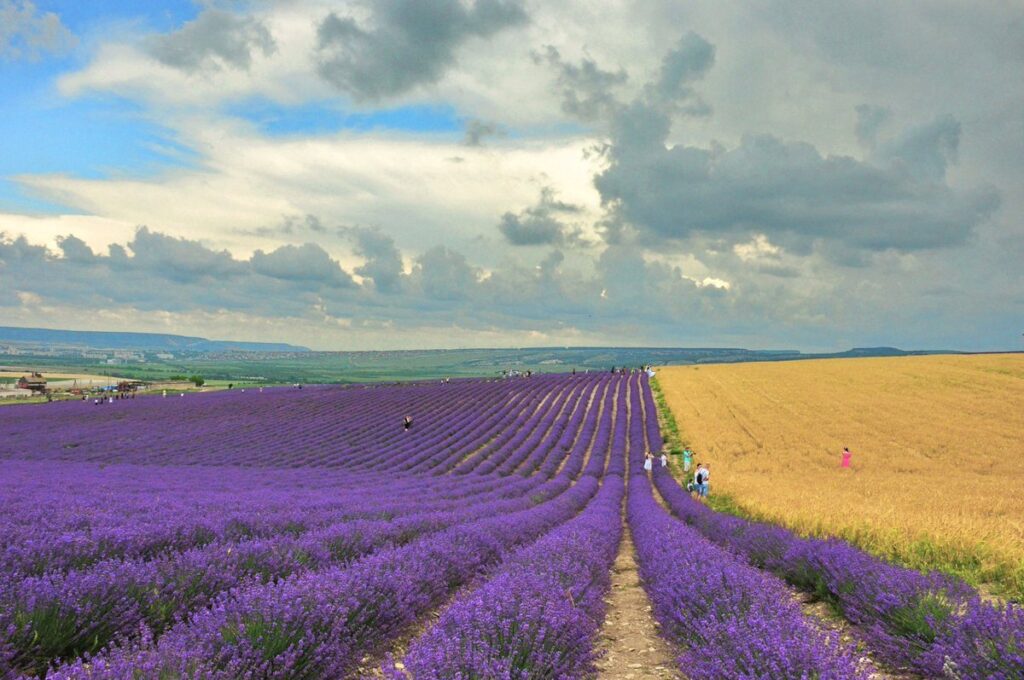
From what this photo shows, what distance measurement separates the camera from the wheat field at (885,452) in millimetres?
8133

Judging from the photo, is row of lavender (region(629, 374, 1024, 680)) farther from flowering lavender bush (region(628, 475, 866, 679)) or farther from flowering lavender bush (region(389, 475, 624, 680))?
flowering lavender bush (region(389, 475, 624, 680))

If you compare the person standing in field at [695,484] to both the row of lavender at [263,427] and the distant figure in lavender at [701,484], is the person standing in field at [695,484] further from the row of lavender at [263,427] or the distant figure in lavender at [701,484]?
the row of lavender at [263,427]

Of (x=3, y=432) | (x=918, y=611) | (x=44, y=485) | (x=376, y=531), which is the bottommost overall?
(x=3, y=432)

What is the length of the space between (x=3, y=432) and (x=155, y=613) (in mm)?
35301

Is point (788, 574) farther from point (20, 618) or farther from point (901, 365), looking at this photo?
point (901, 365)

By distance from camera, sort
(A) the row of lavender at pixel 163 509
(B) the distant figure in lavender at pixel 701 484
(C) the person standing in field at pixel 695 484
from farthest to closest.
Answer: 1. (C) the person standing in field at pixel 695 484
2. (B) the distant figure in lavender at pixel 701 484
3. (A) the row of lavender at pixel 163 509

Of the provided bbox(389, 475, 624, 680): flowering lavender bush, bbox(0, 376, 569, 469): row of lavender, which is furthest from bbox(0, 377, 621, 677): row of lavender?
bbox(0, 376, 569, 469): row of lavender

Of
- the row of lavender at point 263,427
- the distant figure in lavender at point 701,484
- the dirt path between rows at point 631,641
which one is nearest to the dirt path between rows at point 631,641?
the dirt path between rows at point 631,641

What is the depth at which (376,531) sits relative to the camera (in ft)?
24.0

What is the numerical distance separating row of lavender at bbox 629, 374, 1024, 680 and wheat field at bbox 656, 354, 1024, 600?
172 centimetres

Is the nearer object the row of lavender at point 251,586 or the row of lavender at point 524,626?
the row of lavender at point 524,626

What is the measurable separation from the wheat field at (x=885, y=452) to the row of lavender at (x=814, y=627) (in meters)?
1.72

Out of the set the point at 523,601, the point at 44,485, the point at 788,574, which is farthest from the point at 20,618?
the point at 44,485

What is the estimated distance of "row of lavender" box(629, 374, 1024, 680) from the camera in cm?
340
